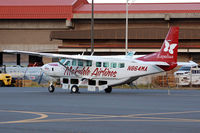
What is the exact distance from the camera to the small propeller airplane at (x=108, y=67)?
112ft

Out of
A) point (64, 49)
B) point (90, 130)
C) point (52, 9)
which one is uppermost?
point (52, 9)

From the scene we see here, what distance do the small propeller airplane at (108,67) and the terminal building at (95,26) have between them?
3010cm

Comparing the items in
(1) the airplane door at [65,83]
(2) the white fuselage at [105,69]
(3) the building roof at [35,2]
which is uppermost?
(3) the building roof at [35,2]

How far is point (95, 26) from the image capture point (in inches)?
2876

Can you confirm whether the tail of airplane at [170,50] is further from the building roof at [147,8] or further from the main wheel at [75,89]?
the building roof at [147,8]

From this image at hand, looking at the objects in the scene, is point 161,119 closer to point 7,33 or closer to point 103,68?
point 103,68

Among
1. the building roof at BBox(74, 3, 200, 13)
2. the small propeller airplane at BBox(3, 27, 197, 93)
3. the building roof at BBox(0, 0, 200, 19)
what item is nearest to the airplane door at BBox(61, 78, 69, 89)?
the small propeller airplane at BBox(3, 27, 197, 93)

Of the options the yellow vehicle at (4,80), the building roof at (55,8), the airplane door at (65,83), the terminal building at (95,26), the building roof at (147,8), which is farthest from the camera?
the building roof at (55,8)

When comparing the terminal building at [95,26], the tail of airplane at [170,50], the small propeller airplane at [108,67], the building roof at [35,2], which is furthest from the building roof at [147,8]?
the tail of airplane at [170,50]

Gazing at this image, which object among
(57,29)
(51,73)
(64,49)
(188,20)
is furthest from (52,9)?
(51,73)

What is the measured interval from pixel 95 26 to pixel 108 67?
3804 centimetres

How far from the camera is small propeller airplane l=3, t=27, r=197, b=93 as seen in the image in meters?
34.0

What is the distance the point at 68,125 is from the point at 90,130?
1.20 m

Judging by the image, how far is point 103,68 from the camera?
35531 mm
